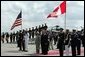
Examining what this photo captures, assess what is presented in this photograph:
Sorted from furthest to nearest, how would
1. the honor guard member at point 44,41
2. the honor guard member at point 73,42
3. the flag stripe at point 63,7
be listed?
the honor guard member at point 44,41, the flag stripe at point 63,7, the honor guard member at point 73,42

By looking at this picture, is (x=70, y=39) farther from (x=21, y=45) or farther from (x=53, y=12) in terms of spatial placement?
(x=21, y=45)

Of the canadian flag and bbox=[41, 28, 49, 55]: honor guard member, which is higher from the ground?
the canadian flag

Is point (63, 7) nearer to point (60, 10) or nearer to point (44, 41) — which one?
point (60, 10)

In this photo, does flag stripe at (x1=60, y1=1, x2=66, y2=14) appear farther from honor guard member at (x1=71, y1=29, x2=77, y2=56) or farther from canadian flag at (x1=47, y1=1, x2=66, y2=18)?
honor guard member at (x1=71, y1=29, x2=77, y2=56)

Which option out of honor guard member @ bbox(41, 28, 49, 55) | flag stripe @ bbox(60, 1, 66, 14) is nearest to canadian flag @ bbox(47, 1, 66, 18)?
flag stripe @ bbox(60, 1, 66, 14)

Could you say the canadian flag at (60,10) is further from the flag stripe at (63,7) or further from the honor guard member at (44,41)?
the honor guard member at (44,41)

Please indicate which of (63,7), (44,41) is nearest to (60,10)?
(63,7)

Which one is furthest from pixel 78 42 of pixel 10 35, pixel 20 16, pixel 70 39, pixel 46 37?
pixel 10 35

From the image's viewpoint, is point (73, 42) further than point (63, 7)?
No

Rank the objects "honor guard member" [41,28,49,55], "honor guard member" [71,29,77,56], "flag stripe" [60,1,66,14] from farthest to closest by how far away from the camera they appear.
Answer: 1. "honor guard member" [41,28,49,55]
2. "flag stripe" [60,1,66,14]
3. "honor guard member" [71,29,77,56]

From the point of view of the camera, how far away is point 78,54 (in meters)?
26.0

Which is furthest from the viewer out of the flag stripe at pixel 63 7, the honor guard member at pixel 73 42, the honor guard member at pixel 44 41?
the honor guard member at pixel 44 41

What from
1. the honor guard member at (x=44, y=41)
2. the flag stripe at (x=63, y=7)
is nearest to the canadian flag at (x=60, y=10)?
the flag stripe at (x=63, y=7)

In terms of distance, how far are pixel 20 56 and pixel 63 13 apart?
3725mm
